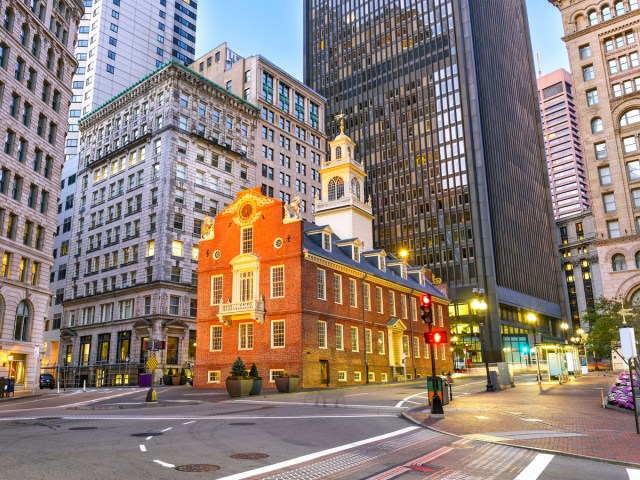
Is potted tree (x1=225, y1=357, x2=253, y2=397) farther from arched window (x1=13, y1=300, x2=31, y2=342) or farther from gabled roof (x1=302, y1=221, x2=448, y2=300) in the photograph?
arched window (x1=13, y1=300, x2=31, y2=342)

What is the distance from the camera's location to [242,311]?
4209 centimetres

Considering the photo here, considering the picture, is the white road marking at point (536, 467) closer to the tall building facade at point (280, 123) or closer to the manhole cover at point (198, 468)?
the manhole cover at point (198, 468)

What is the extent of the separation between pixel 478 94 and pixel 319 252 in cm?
8456

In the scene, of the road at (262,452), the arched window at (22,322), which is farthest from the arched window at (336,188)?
the road at (262,452)

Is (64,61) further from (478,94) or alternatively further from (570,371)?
(478,94)

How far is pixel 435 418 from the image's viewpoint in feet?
59.1

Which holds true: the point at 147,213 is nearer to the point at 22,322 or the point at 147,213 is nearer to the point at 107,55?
the point at 22,322

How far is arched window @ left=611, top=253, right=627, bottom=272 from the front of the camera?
6200cm

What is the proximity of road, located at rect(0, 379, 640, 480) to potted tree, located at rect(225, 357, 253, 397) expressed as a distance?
1156 centimetres

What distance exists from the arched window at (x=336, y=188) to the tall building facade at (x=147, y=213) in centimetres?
1949

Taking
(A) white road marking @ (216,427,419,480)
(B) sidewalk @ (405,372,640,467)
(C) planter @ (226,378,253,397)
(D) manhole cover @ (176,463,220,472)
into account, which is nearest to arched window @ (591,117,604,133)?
(B) sidewalk @ (405,372,640,467)

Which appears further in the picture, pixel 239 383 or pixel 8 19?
pixel 8 19

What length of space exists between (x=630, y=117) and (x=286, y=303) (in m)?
50.9

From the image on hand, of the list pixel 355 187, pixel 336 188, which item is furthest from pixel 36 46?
pixel 355 187
